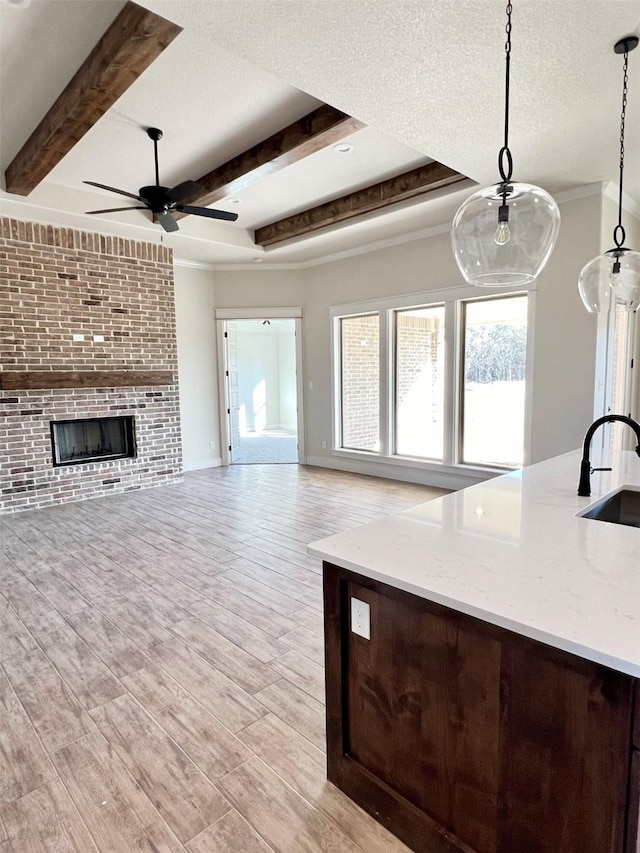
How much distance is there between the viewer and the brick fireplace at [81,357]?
198 inches

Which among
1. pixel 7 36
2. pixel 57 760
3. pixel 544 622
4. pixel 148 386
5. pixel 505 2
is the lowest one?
pixel 57 760

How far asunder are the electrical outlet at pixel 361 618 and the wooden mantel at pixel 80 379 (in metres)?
4.92

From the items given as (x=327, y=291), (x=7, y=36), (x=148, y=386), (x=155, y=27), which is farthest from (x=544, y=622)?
(x=327, y=291)

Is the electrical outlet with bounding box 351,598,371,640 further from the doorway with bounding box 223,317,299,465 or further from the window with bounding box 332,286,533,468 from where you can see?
the doorway with bounding box 223,317,299,465

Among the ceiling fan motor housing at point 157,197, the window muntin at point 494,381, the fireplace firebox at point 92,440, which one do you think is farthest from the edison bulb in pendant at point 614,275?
the fireplace firebox at point 92,440

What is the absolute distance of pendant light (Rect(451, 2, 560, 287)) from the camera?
5.30 feet

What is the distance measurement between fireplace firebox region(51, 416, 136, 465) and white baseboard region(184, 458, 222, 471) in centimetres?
113

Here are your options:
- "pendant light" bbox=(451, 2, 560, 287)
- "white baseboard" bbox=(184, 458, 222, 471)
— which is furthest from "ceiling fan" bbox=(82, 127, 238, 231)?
"white baseboard" bbox=(184, 458, 222, 471)

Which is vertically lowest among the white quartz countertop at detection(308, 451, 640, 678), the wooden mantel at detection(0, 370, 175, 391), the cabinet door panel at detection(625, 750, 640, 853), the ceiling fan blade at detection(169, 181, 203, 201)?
the cabinet door panel at detection(625, 750, 640, 853)

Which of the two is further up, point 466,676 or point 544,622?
point 544,622

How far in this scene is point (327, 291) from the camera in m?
6.82

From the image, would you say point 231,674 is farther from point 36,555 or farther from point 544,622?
point 36,555

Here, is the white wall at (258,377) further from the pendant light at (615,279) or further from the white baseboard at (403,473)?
the pendant light at (615,279)

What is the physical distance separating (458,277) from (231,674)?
4.64 metres
